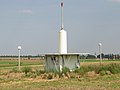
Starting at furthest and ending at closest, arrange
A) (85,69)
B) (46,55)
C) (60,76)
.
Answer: (46,55)
(85,69)
(60,76)

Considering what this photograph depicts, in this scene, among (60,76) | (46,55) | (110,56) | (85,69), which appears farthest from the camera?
(110,56)

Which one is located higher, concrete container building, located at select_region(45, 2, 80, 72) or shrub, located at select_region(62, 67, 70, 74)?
concrete container building, located at select_region(45, 2, 80, 72)

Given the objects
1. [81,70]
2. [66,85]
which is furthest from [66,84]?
[81,70]

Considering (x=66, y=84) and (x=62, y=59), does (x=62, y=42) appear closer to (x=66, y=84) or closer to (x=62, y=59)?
(x=62, y=59)

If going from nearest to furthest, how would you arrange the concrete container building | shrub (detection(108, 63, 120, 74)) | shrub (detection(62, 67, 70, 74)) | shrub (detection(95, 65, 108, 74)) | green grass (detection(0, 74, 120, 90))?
green grass (detection(0, 74, 120, 90))
shrub (detection(62, 67, 70, 74))
shrub (detection(108, 63, 120, 74))
shrub (detection(95, 65, 108, 74))
the concrete container building

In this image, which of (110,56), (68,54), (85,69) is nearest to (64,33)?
(68,54)

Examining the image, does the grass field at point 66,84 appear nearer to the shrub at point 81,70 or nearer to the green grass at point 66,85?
the green grass at point 66,85

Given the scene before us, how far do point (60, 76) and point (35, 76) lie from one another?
2.52 meters

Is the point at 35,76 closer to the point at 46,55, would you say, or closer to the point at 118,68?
the point at 46,55

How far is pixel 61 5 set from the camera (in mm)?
36594

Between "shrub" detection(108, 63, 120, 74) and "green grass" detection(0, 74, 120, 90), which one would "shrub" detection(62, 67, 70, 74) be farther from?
"green grass" detection(0, 74, 120, 90)

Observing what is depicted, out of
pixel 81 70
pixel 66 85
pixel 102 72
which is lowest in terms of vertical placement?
pixel 66 85

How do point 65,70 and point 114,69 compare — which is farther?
point 114,69

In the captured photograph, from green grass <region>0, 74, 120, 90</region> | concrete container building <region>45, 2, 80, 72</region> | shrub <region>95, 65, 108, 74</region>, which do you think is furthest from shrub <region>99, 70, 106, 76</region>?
green grass <region>0, 74, 120, 90</region>
